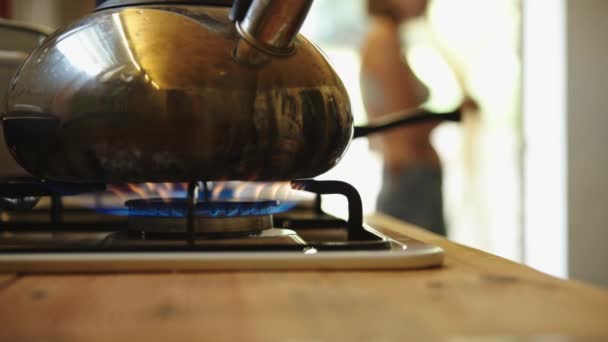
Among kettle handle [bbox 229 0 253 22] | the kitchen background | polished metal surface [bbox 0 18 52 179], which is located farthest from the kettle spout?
the kitchen background

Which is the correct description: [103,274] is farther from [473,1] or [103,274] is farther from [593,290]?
[473,1]

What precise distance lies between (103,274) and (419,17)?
2.09m

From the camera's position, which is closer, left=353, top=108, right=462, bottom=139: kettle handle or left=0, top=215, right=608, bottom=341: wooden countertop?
left=0, top=215, right=608, bottom=341: wooden countertop

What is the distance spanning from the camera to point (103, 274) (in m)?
0.43

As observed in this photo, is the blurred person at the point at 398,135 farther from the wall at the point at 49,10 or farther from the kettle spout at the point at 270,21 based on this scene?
the kettle spout at the point at 270,21

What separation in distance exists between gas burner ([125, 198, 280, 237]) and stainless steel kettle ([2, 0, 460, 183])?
2 cm

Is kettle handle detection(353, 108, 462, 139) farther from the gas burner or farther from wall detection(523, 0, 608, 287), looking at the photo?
wall detection(523, 0, 608, 287)

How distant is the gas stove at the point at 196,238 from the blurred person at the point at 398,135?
1605mm

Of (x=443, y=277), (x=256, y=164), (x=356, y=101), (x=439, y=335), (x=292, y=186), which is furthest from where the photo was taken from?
(x=356, y=101)

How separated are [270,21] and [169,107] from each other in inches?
3.5

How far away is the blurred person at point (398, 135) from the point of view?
2.32 m

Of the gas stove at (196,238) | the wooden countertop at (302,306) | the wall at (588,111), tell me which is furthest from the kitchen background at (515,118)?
the wooden countertop at (302,306)

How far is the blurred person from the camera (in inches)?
91.3

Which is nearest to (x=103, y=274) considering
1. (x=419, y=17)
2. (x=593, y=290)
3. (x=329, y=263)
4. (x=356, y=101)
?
(x=329, y=263)
